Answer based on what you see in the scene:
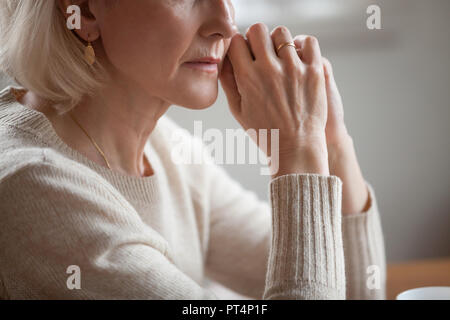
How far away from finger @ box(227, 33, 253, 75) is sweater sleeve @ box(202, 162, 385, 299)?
9.1 inches

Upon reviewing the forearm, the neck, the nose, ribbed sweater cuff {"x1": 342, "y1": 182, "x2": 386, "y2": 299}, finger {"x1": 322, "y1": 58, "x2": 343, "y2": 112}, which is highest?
the nose

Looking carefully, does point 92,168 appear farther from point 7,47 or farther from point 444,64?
point 444,64

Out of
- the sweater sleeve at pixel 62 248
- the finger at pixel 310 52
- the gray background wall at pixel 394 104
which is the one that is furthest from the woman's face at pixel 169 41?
the gray background wall at pixel 394 104

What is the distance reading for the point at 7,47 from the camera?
91 cm

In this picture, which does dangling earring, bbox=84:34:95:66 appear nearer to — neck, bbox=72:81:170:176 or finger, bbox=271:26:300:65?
neck, bbox=72:81:170:176

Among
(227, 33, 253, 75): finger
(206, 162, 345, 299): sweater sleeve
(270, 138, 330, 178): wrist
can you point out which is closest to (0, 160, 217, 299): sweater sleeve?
(206, 162, 345, 299): sweater sleeve

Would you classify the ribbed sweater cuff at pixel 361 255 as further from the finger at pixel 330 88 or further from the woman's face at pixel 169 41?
the woman's face at pixel 169 41

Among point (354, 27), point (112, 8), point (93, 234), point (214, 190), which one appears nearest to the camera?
point (93, 234)

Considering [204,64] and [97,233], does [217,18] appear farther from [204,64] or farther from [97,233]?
[97,233]

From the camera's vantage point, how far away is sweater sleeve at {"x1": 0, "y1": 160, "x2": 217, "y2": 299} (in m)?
0.75

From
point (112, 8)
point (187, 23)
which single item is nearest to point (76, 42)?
point (112, 8)

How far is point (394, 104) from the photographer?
74.2 inches

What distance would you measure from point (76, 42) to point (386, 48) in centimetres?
132

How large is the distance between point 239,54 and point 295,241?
0.36m
